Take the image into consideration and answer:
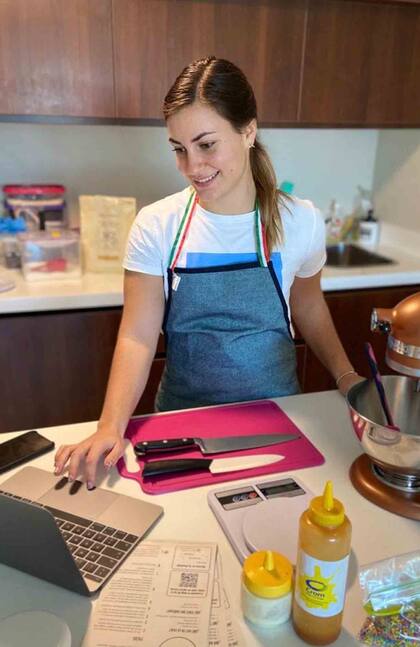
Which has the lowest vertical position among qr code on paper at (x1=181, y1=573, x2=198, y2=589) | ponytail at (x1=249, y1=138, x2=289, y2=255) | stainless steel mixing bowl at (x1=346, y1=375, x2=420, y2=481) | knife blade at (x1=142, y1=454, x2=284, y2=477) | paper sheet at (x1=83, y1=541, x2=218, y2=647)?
paper sheet at (x1=83, y1=541, x2=218, y2=647)

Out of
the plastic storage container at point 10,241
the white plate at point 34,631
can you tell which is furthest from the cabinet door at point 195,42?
the white plate at point 34,631

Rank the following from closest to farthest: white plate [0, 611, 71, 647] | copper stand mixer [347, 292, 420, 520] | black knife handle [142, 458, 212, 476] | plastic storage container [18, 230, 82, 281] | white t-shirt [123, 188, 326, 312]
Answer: white plate [0, 611, 71, 647] → copper stand mixer [347, 292, 420, 520] → black knife handle [142, 458, 212, 476] → white t-shirt [123, 188, 326, 312] → plastic storage container [18, 230, 82, 281]

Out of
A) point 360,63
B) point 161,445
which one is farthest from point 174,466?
point 360,63

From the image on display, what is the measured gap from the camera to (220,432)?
108 centimetres

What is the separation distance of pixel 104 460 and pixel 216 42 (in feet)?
5.02

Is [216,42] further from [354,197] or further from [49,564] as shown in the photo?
[49,564]

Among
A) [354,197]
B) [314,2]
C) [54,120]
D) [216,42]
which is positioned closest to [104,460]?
[54,120]

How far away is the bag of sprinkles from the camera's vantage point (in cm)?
66

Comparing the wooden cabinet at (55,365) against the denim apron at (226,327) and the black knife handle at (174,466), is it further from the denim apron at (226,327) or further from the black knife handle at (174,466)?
the black knife handle at (174,466)

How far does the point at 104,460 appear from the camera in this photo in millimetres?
975

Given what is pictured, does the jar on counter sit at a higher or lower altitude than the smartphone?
higher

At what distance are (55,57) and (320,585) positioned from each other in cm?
176

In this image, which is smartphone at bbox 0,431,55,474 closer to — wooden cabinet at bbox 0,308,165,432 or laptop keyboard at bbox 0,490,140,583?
laptop keyboard at bbox 0,490,140,583

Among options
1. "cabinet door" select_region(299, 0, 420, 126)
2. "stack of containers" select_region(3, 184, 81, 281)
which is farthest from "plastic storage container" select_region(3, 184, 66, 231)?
"cabinet door" select_region(299, 0, 420, 126)
